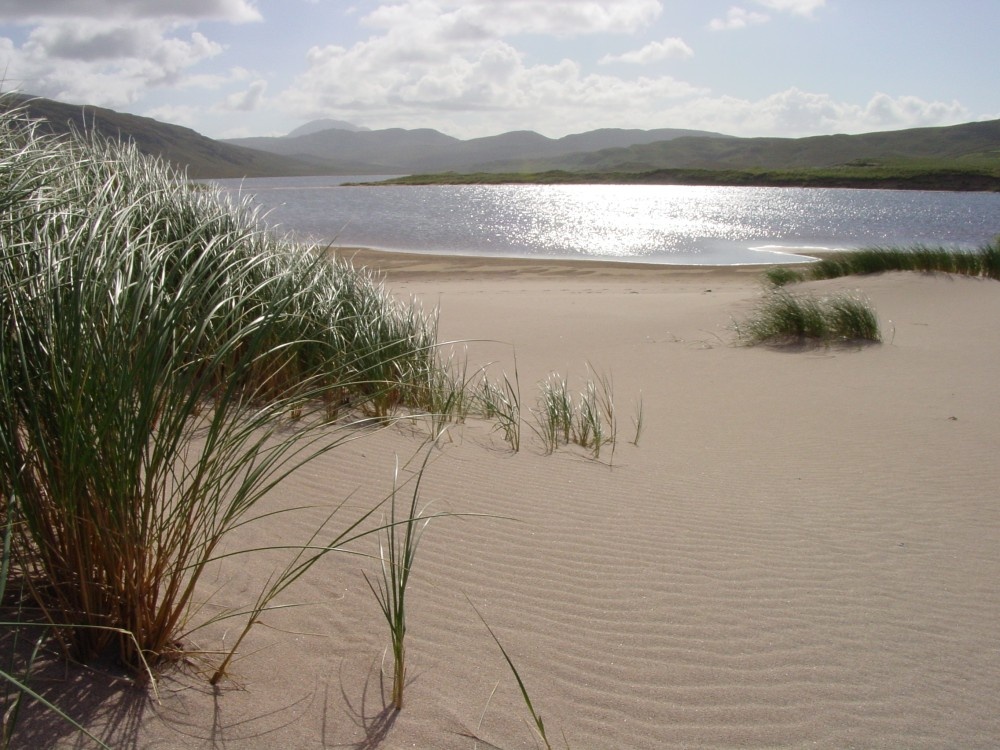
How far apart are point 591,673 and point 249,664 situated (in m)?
1.05

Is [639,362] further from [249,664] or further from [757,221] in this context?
[757,221]

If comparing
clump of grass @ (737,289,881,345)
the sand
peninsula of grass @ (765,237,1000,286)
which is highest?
peninsula of grass @ (765,237,1000,286)

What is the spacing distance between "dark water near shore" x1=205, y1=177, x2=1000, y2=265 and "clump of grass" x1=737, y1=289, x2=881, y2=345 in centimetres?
994

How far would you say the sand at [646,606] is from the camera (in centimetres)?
230

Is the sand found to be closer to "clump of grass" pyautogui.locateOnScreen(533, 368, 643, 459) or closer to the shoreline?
"clump of grass" pyautogui.locateOnScreen(533, 368, 643, 459)

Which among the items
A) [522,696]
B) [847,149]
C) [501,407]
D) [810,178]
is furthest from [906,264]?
[847,149]

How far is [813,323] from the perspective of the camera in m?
10.2

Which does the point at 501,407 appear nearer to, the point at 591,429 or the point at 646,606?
the point at 591,429

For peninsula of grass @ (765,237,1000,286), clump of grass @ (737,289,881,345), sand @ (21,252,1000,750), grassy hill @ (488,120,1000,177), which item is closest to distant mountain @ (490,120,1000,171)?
grassy hill @ (488,120,1000,177)

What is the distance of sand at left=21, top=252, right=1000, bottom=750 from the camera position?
7.54 feet

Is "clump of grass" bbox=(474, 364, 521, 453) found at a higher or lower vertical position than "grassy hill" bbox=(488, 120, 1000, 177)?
lower

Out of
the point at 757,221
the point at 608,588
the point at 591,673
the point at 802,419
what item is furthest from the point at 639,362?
the point at 757,221

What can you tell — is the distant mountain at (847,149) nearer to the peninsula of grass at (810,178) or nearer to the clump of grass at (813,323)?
the peninsula of grass at (810,178)

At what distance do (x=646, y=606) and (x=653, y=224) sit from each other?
36.7m
